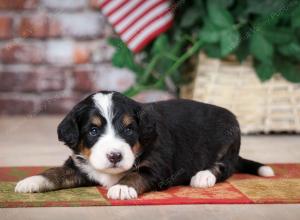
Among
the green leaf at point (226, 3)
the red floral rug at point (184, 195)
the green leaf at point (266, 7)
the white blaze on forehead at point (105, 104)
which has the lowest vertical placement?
the red floral rug at point (184, 195)

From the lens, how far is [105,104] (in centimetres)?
235

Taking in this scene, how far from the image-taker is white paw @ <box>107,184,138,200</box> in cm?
221

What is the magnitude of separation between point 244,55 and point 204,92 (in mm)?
343

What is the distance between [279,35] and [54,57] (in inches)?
68.3

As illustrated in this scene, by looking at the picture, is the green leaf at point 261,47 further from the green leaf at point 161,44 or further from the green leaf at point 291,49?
the green leaf at point 161,44

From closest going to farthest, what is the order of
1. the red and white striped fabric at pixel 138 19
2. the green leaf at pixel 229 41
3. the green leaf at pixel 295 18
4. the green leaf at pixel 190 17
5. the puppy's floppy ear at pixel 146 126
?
the puppy's floppy ear at pixel 146 126, the green leaf at pixel 295 18, the green leaf at pixel 229 41, the green leaf at pixel 190 17, the red and white striped fabric at pixel 138 19

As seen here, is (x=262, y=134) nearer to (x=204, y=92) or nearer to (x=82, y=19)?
(x=204, y=92)

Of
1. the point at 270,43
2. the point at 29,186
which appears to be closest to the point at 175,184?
the point at 29,186

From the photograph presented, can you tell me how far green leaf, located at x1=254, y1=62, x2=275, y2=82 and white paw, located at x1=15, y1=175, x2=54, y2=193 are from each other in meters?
2.07

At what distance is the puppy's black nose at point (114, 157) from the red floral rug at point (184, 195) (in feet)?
0.42

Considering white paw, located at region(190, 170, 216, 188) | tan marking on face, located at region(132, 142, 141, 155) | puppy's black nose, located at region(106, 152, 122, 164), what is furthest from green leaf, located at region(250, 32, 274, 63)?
puppy's black nose, located at region(106, 152, 122, 164)

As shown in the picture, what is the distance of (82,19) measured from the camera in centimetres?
→ 488

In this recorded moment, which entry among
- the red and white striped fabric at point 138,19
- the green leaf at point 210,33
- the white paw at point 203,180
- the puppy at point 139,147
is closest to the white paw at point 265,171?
the puppy at point 139,147

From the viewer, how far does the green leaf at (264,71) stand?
160 inches
